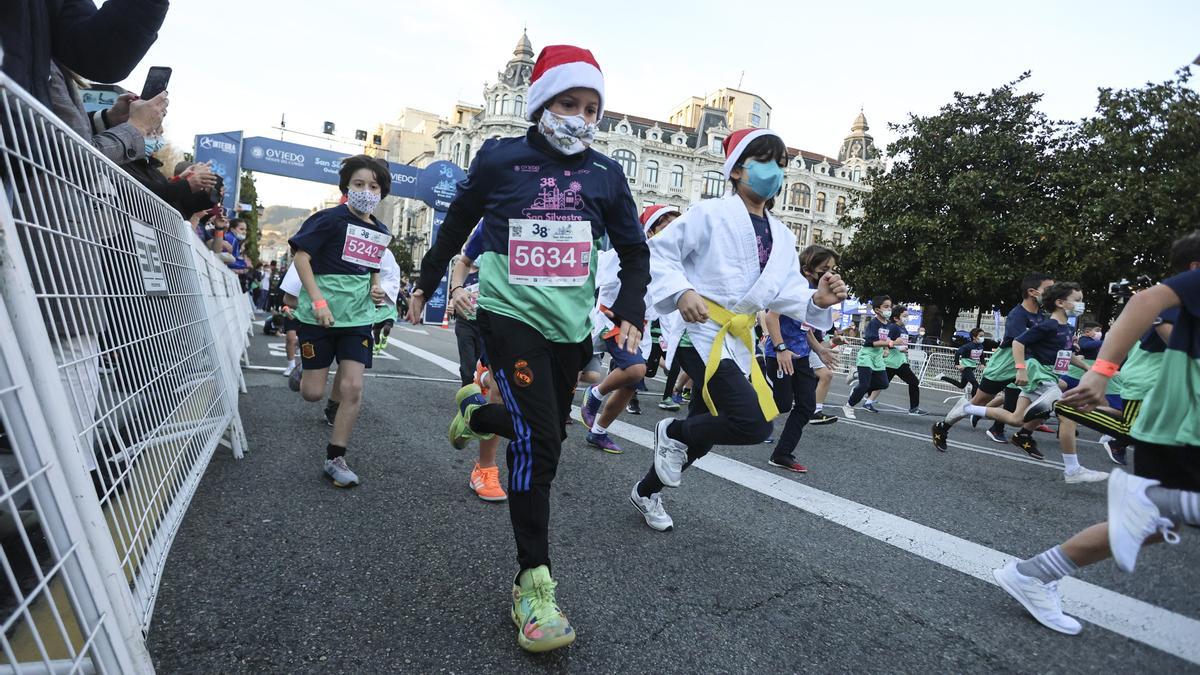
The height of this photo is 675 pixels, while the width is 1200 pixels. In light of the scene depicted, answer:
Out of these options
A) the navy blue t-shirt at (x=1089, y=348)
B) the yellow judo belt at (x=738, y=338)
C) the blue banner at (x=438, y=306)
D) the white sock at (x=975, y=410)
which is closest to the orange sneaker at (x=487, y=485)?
the yellow judo belt at (x=738, y=338)

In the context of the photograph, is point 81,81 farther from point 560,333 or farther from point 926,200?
point 926,200

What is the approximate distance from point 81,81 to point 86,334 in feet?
5.42

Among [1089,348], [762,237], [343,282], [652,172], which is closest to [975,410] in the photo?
[1089,348]

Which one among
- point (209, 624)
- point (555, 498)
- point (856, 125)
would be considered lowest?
point (555, 498)

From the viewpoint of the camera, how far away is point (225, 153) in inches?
833

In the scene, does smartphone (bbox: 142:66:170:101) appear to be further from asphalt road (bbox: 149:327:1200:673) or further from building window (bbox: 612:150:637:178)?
building window (bbox: 612:150:637:178)

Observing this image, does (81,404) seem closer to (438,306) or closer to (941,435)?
(941,435)

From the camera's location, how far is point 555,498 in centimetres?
354

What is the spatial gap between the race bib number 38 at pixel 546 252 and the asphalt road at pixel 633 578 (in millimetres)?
1138

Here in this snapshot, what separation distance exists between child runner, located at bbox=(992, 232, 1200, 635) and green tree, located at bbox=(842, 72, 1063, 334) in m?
23.0

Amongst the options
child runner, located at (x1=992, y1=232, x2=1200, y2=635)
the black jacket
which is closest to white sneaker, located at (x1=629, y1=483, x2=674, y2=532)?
child runner, located at (x1=992, y1=232, x2=1200, y2=635)

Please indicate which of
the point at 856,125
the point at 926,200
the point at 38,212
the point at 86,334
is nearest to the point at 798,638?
the point at 86,334

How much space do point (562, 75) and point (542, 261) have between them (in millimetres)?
747

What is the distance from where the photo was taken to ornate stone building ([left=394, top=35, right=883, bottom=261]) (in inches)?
2185
